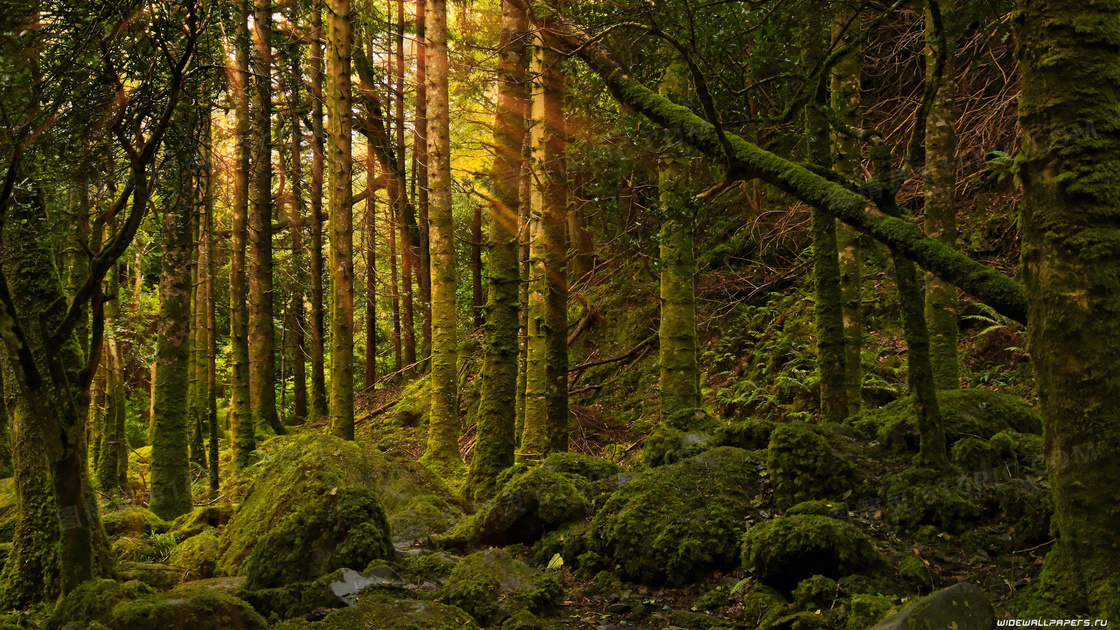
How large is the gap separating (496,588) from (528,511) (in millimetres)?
1578

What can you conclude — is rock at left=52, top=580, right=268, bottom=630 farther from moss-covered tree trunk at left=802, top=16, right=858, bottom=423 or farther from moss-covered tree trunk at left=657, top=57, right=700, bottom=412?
moss-covered tree trunk at left=657, top=57, right=700, bottom=412

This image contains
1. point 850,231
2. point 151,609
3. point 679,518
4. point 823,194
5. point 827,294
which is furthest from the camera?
point 850,231

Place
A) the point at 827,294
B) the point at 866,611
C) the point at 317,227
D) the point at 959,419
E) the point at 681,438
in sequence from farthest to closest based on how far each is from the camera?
the point at 317,227, the point at 681,438, the point at 827,294, the point at 959,419, the point at 866,611

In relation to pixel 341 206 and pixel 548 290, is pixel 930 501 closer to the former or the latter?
pixel 548 290

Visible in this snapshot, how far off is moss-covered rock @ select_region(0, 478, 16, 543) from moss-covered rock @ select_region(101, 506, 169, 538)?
1.05m

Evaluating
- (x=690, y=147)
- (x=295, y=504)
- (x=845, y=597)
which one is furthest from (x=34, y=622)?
(x=690, y=147)

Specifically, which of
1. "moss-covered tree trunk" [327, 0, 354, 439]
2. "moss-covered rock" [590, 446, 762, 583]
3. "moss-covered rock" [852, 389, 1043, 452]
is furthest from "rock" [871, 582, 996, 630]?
"moss-covered tree trunk" [327, 0, 354, 439]

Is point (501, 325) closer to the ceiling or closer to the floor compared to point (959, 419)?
closer to the ceiling

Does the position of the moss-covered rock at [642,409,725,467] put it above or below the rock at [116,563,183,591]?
above

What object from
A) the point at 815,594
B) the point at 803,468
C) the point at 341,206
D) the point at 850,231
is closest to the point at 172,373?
the point at 341,206

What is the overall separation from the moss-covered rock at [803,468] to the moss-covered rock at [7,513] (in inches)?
285

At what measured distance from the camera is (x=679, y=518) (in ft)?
18.1

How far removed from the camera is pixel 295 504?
6133 millimetres

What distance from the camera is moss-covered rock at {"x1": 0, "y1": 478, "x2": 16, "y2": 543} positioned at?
22.6ft
